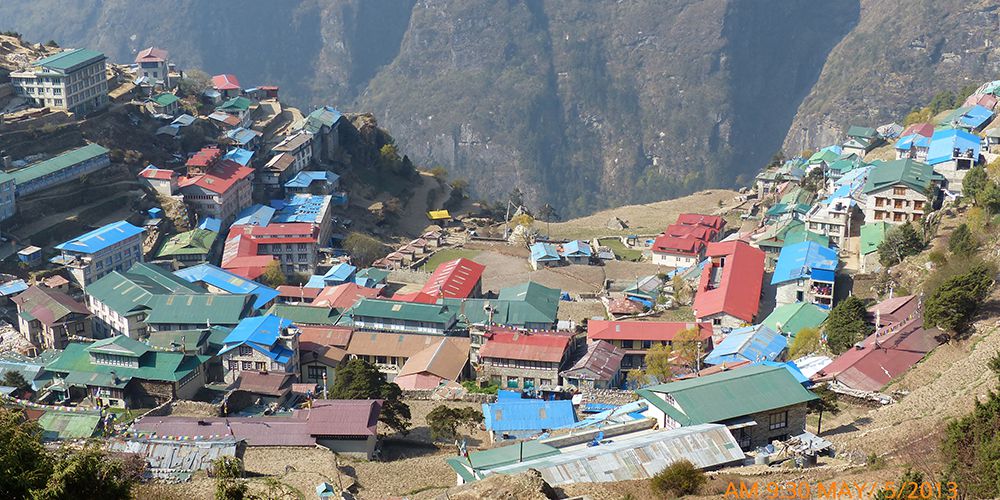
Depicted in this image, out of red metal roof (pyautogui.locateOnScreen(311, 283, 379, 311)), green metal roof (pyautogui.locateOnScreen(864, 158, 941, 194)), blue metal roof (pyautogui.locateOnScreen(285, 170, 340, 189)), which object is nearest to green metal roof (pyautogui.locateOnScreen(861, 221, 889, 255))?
green metal roof (pyautogui.locateOnScreen(864, 158, 941, 194))

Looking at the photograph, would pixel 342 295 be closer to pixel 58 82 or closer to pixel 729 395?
pixel 58 82

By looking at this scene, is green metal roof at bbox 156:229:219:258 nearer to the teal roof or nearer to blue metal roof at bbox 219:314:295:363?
blue metal roof at bbox 219:314:295:363

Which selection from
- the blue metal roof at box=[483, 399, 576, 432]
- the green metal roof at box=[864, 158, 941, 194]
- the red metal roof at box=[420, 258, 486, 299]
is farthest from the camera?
the green metal roof at box=[864, 158, 941, 194]

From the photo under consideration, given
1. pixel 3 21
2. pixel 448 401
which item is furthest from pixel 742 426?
pixel 3 21

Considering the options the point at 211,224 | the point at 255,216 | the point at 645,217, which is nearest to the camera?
the point at 211,224

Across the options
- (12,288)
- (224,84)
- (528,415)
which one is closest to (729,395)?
(528,415)

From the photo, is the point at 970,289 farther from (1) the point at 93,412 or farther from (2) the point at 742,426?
(1) the point at 93,412

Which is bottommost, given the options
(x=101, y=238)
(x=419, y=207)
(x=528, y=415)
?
(x=419, y=207)
